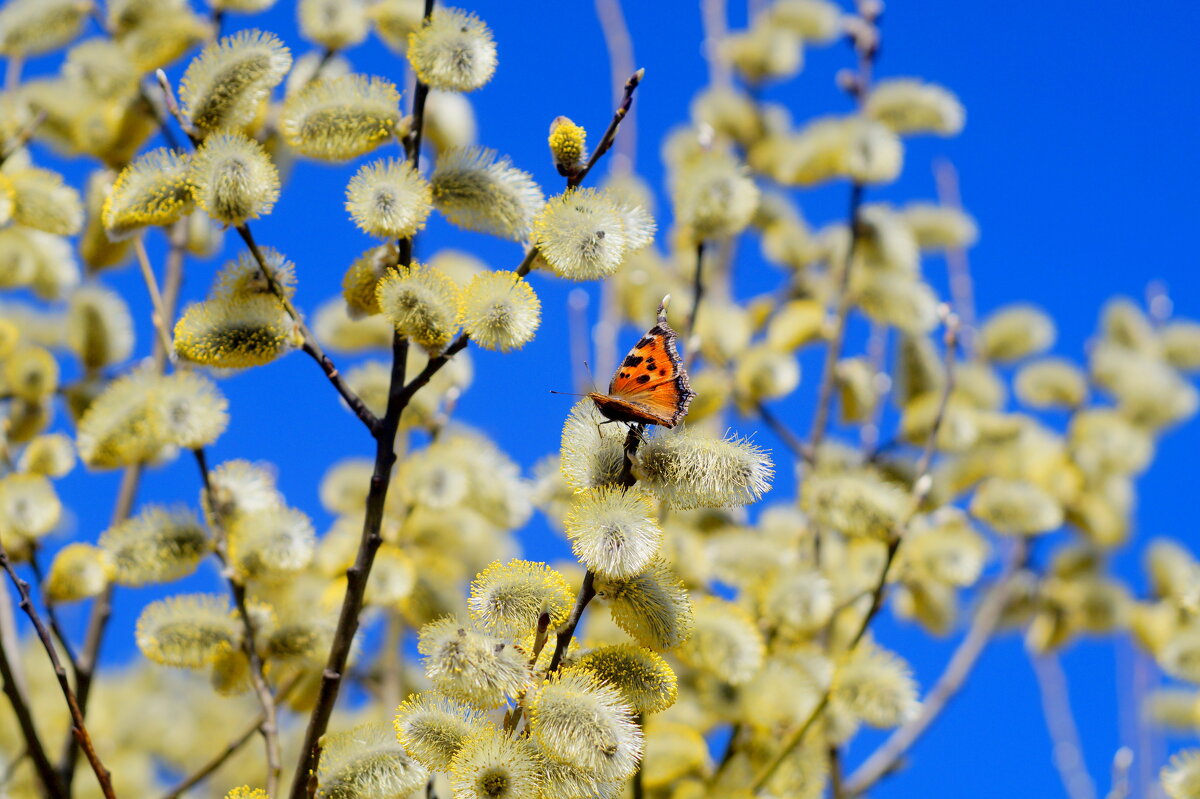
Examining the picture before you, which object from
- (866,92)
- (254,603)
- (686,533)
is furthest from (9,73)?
(866,92)

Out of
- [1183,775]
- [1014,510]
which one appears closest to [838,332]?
[1014,510]

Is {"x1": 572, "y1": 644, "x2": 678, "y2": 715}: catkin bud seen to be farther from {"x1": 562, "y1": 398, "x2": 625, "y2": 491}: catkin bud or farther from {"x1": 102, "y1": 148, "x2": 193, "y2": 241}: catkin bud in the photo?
{"x1": 102, "y1": 148, "x2": 193, "y2": 241}: catkin bud

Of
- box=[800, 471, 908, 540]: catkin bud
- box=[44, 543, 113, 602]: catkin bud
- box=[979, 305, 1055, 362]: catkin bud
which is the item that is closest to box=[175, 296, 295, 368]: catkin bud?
box=[44, 543, 113, 602]: catkin bud

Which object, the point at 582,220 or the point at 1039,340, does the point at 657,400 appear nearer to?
the point at 582,220

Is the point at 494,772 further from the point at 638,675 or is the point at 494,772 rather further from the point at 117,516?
the point at 117,516

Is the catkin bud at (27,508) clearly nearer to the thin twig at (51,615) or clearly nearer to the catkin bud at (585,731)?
the thin twig at (51,615)

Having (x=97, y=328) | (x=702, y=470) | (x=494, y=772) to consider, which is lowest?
(x=494, y=772)

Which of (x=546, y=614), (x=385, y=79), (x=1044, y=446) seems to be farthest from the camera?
(x=1044, y=446)
